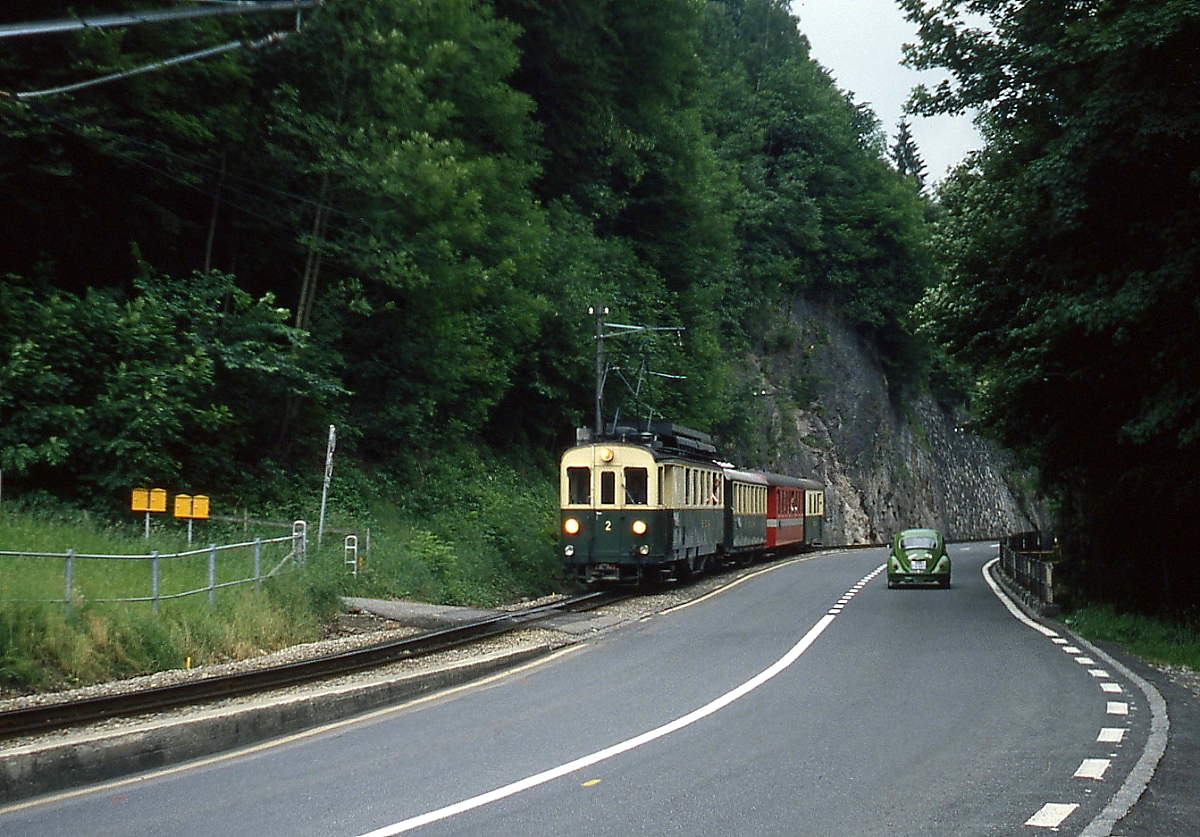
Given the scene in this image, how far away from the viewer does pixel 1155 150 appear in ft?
67.0

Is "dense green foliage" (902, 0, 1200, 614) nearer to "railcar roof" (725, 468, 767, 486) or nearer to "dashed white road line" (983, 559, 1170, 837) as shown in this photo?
"dashed white road line" (983, 559, 1170, 837)

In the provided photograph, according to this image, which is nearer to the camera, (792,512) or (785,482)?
(785,482)

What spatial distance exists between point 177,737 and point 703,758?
4064 mm

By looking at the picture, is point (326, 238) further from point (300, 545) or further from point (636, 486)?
point (300, 545)

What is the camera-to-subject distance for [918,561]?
32.4 meters

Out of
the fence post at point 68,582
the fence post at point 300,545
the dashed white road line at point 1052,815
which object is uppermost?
the fence post at point 300,545

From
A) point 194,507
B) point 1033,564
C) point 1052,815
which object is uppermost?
point 194,507

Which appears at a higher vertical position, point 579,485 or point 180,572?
point 579,485

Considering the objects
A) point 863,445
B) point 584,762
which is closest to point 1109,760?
point 584,762

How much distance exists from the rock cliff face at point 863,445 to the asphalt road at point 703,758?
186 ft

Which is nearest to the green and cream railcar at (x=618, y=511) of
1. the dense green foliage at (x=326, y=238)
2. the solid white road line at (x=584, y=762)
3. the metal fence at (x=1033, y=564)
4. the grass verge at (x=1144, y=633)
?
the dense green foliage at (x=326, y=238)

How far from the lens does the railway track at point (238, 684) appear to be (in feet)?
37.2

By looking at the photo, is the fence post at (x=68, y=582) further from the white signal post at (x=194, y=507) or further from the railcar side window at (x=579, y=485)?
the railcar side window at (x=579, y=485)

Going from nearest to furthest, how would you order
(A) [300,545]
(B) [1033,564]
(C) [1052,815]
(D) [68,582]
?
(C) [1052,815], (D) [68,582], (A) [300,545], (B) [1033,564]
